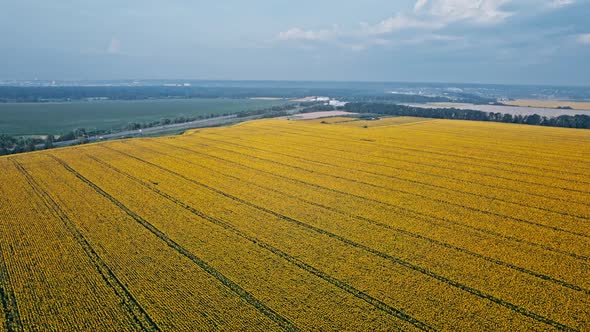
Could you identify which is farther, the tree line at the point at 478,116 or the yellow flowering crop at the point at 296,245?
the tree line at the point at 478,116

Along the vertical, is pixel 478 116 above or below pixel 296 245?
above

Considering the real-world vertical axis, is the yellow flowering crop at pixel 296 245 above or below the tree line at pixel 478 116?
below

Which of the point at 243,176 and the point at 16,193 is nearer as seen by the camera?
the point at 16,193

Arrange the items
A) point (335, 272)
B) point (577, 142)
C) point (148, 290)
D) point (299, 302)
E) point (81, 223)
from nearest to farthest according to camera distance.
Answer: point (299, 302), point (148, 290), point (335, 272), point (81, 223), point (577, 142)

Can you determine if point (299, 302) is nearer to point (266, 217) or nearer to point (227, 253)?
point (227, 253)

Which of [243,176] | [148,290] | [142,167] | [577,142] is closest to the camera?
[148,290]

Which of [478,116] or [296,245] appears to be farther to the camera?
[478,116]

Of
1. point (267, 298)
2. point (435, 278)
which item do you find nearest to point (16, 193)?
point (267, 298)

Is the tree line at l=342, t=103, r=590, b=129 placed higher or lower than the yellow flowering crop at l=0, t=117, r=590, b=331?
higher

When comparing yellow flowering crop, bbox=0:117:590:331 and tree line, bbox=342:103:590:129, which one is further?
tree line, bbox=342:103:590:129

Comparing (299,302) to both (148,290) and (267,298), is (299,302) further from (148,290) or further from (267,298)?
(148,290)
